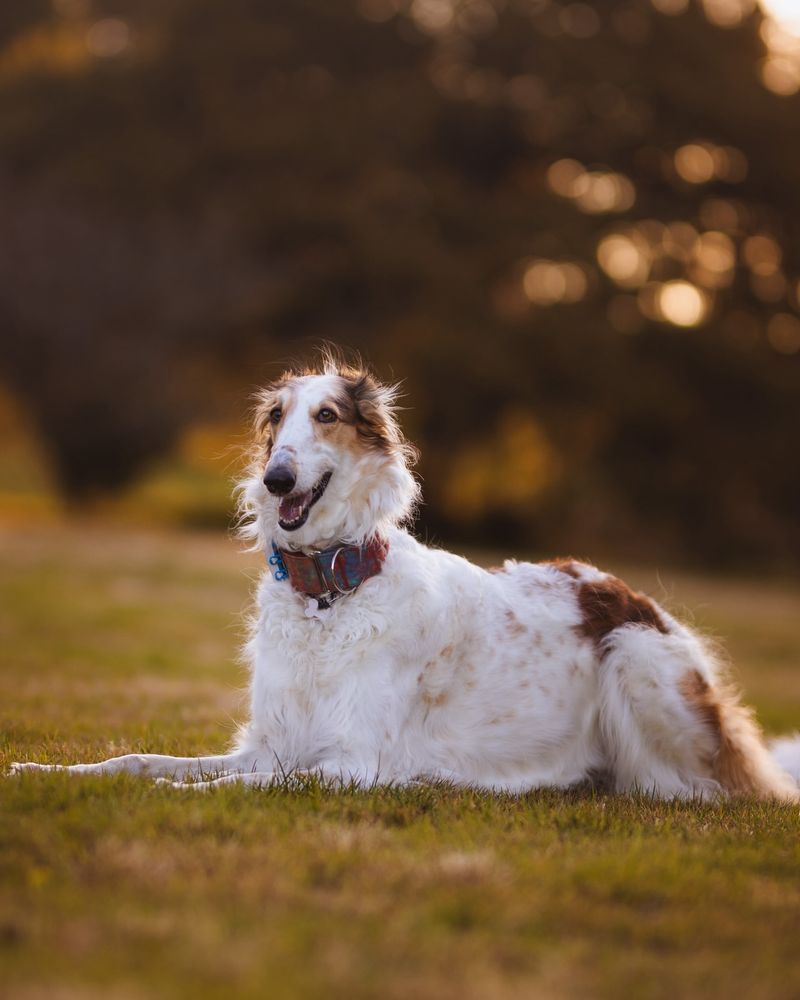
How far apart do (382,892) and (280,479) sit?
7.49ft

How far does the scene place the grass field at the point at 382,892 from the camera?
2934 mm

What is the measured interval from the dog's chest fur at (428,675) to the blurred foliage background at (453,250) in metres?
22.5

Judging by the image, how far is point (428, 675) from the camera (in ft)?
18.0

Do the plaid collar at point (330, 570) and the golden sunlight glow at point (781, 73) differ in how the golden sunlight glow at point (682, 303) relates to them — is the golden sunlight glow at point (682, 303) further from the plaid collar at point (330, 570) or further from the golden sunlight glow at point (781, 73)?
the plaid collar at point (330, 570)

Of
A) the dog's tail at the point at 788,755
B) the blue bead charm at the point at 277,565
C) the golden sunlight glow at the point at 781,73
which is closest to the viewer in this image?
the blue bead charm at the point at 277,565

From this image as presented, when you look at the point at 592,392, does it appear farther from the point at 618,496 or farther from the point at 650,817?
the point at 650,817

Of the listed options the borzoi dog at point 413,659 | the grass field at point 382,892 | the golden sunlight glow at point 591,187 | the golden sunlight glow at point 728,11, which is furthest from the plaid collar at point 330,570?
the golden sunlight glow at point 728,11

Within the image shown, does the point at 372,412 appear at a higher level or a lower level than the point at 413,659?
higher

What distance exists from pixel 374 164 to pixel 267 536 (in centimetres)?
2571

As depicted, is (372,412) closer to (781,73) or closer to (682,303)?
(682,303)

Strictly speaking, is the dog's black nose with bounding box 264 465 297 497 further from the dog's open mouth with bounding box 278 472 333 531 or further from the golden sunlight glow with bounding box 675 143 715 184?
the golden sunlight glow with bounding box 675 143 715 184

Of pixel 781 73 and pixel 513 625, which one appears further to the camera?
pixel 781 73

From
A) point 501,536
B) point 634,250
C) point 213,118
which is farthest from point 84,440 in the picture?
point 634,250

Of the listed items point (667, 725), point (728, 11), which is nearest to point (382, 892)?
point (667, 725)
